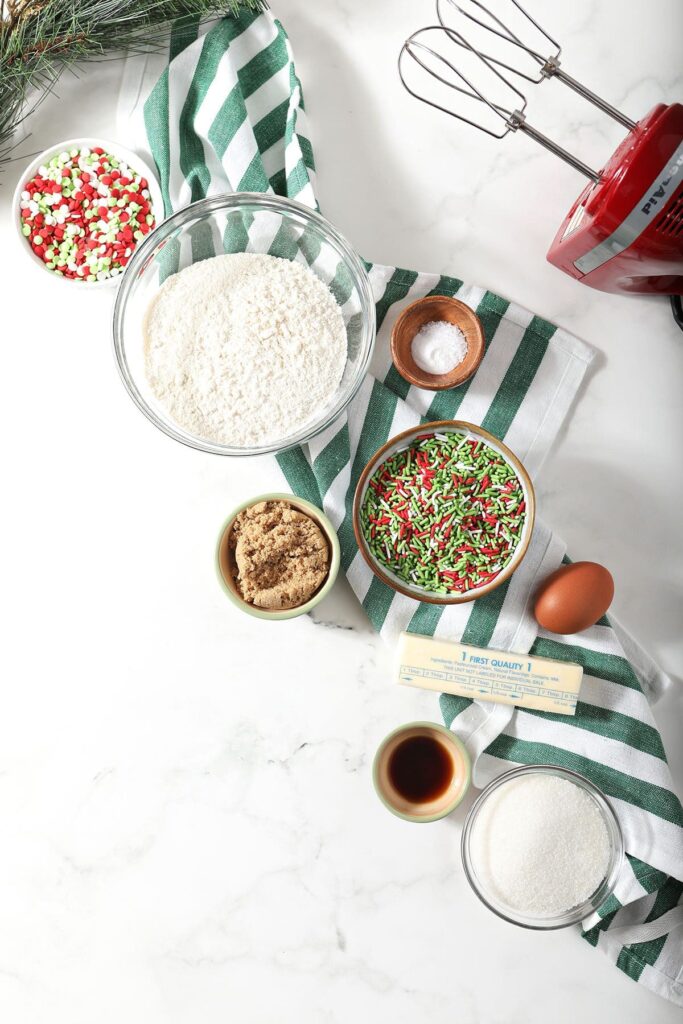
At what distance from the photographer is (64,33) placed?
4.13 feet

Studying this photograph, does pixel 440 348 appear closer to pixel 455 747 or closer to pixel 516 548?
pixel 516 548

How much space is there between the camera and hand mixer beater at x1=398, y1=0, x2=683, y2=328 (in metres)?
1.10

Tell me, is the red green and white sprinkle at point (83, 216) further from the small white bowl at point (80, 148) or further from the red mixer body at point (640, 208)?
the red mixer body at point (640, 208)

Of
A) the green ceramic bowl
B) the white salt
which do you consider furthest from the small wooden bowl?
the green ceramic bowl

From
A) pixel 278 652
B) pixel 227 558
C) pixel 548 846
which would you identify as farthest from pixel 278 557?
pixel 548 846

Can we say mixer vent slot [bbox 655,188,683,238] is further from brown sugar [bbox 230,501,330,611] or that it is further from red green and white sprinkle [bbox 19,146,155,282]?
red green and white sprinkle [bbox 19,146,155,282]

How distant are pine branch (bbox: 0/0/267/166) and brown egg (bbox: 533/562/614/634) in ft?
3.46

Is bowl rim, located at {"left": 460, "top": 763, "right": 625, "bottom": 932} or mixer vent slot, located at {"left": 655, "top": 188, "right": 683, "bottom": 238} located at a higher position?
mixer vent slot, located at {"left": 655, "top": 188, "right": 683, "bottom": 238}

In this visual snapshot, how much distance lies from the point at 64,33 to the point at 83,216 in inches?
11.1

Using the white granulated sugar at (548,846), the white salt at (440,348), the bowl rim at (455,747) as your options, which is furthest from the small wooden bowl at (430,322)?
the white granulated sugar at (548,846)

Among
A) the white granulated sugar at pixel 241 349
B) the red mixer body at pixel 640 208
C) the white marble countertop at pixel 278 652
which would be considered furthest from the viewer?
the white marble countertop at pixel 278 652

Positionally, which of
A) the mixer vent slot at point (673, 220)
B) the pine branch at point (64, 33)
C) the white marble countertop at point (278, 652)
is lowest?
the white marble countertop at point (278, 652)

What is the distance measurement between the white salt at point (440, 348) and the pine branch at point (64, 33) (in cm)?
60

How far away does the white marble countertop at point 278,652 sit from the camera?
136cm
